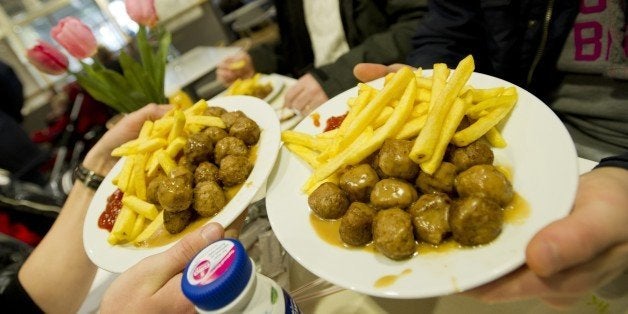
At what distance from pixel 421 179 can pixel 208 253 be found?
0.68 metres

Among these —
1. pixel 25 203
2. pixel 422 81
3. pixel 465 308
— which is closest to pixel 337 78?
pixel 422 81

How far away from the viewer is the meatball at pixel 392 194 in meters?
1.10

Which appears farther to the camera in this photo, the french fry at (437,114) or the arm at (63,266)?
the arm at (63,266)

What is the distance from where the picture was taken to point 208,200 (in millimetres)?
1384

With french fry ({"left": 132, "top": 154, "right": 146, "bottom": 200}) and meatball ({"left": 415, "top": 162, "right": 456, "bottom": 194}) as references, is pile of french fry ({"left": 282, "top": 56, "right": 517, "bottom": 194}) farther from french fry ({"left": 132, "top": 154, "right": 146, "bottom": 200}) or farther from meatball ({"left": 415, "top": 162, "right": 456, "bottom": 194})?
french fry ({"left": 132, "top": 154, "right": 146, "bottom": 200})

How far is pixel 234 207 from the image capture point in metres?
1.31

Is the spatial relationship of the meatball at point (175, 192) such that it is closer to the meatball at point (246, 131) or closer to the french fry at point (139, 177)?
the french fry at point (139, 177)

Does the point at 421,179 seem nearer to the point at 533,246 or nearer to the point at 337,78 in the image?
the point at 533,246

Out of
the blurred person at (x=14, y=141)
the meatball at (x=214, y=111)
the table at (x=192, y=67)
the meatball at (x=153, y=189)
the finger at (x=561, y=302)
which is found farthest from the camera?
the blurred person at (x=14, y=141)

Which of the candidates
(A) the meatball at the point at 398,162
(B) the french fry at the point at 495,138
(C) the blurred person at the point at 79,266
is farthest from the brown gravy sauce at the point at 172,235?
(B) the french fry at the point at 495,138

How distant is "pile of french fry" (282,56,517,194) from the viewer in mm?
1104

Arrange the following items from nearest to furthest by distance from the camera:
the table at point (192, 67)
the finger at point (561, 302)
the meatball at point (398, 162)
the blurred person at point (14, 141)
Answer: the finger at point (561, 302), the meatball at point (398, 162), the table at point (192, 67), the blurred person at point (14, 141)

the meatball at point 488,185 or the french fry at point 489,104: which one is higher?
the french fry at point 489,104

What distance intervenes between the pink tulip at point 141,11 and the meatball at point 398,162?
60.8 inches
